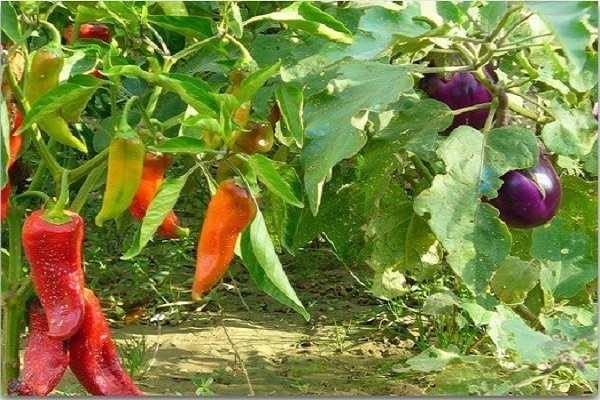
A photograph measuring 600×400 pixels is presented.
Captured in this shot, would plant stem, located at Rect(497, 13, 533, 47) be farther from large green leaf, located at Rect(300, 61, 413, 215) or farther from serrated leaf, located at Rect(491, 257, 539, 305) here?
serrated leaf, located at Rect(491, 257, 539, 305)

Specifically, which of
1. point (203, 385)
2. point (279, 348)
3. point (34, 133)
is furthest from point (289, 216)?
point (279, 348)

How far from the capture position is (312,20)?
1398 mm

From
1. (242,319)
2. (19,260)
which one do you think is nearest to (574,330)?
(19,260)

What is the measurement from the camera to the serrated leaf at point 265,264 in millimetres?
1310

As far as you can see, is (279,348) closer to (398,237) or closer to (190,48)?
(398,237)

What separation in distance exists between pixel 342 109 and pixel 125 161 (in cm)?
27

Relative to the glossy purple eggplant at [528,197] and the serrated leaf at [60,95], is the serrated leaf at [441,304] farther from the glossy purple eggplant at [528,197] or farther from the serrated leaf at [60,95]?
the serrated leaf at [60,95]

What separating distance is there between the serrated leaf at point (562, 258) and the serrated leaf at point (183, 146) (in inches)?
20.4

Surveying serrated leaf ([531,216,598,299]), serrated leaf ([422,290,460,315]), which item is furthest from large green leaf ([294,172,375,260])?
serrated leaf ([531,216,598,299])

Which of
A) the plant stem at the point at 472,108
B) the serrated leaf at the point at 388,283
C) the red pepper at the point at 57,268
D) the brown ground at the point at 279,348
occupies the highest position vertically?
the plant stem at the point at 472,108

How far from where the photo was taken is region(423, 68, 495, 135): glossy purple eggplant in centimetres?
150

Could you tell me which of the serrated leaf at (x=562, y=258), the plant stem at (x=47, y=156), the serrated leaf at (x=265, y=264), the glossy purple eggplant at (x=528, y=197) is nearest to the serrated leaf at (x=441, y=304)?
the serrated leaf at (x=562, y=258)

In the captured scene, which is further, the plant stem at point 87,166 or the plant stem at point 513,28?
the plant stem at point 87,166

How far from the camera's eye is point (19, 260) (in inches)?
59.3
